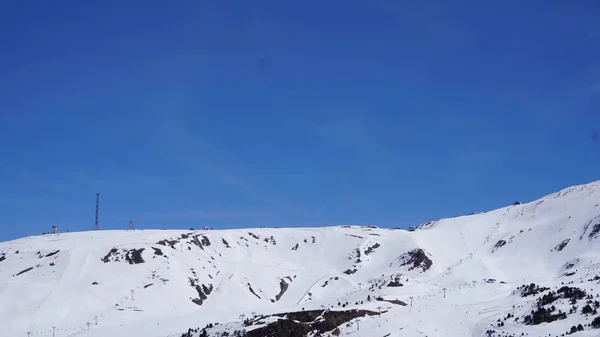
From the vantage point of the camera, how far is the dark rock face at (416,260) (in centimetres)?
Result: 11197

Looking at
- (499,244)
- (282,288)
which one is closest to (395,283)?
(282,288)

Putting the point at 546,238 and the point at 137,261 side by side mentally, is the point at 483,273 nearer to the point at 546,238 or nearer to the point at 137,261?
the point at 546,238

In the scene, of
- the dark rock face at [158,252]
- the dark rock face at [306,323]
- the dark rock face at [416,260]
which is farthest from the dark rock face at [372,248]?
the dark rock face at [306,323]

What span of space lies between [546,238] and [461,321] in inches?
2524

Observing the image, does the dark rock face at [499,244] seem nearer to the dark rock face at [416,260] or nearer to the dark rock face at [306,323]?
the dark rock face at [416,260]

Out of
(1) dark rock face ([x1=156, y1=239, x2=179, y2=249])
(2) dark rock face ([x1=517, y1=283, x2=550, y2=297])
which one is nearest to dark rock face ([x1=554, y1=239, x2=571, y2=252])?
(2) dark rock face ([x1=517, y1=283, x2=550, y2=297])

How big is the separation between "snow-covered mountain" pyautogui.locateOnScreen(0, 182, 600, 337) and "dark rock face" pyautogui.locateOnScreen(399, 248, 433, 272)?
43cm

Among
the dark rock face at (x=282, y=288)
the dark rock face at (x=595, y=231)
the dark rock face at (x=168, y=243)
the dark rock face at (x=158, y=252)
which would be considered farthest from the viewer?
the dark rock face at (x=168, y=243)

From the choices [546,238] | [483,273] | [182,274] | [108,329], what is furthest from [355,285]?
[108,329]

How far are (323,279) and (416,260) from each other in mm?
19001

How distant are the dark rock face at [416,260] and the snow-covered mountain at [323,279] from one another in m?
0.43

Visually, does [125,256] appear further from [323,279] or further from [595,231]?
[595,231]

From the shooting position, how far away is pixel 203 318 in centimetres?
8000

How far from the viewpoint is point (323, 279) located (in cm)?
11431
